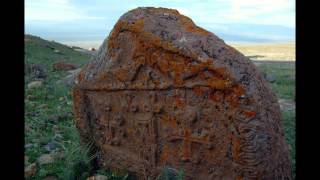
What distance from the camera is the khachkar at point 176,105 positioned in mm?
4410

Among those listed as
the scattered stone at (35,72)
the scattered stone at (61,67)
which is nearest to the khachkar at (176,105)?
the scattered stone at (35,72)

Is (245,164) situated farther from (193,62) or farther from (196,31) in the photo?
(196,31)

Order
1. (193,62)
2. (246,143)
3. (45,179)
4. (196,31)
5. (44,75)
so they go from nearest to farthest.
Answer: (246,143), (193,62), (196,31), (45,179), (44,75)

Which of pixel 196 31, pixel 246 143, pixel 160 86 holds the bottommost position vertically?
pixel 246 143

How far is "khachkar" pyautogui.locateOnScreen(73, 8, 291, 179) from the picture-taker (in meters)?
4.41

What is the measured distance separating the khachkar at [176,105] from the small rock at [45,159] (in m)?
0.50

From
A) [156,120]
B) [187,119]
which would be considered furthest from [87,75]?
[187,119]

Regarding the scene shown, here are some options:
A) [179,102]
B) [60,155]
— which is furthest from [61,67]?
[179,102]

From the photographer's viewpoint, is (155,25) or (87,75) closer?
(155,25)

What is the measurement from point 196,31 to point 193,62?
0.44 m

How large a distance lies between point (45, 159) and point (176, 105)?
189 cm

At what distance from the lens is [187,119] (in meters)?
4.76

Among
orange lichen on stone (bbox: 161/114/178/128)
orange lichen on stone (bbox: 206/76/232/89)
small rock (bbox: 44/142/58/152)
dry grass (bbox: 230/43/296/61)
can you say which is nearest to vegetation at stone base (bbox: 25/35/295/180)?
small rock (bbox: 44/142/58/152)

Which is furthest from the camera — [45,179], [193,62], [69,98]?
[69,98]
